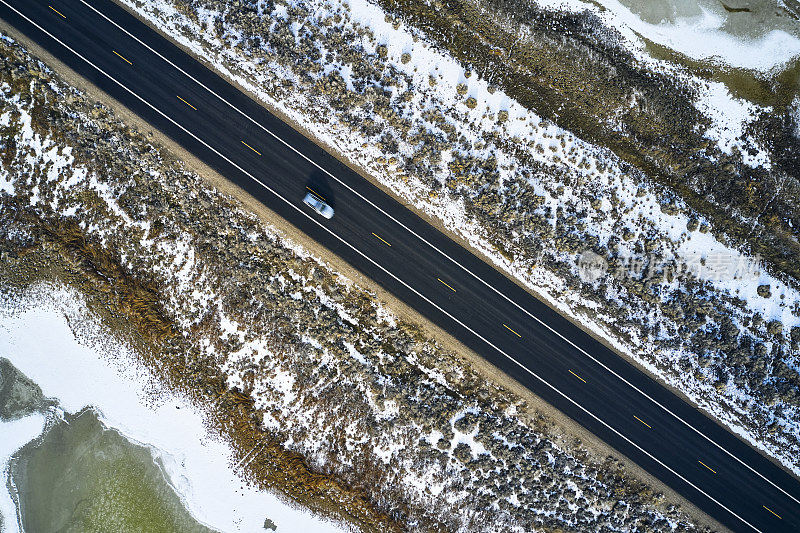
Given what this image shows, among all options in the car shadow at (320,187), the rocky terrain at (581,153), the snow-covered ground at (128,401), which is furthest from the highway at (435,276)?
the snow-covered ground at (128,401)

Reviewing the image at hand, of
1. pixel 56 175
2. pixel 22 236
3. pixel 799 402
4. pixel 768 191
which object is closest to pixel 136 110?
pixel 56 175

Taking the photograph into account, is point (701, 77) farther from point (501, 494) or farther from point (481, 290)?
point (501, 494)

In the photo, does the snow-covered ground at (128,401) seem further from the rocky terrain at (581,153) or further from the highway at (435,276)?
the rocky terrain at (581,153)

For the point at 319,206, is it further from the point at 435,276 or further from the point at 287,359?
the point at 287,359

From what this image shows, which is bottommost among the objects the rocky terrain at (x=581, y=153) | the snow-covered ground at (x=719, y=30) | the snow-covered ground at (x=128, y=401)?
the snow-covered ground at (x=128, y=401)

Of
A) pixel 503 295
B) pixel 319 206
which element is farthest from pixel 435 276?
pixel 319 206
